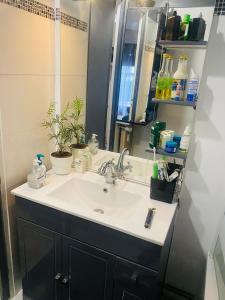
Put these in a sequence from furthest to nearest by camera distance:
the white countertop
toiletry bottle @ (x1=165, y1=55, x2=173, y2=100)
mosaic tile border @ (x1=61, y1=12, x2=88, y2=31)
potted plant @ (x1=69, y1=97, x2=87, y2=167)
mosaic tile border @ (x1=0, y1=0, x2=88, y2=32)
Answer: potted plant @ (x1=69, y1=97, x2=87, y2=167) → mosaic tile border @ (x1=61, y1=12, x2=88, y2=31) → toiletry bottle @ (x1=165, y1=55, x2=173, y2=100) → mosaic tile border @ (x1=0, y1=0, x2=88, y2=32) → the white countertop

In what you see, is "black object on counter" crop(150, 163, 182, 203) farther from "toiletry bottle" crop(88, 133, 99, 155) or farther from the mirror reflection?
"toiletry bottle" crop(88, 133, 99, 155)

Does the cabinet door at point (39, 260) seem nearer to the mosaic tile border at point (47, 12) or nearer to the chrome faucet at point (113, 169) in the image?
the chrome faucet at point (113, 169)

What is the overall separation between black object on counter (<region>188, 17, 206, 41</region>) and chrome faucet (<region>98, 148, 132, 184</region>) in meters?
0.69

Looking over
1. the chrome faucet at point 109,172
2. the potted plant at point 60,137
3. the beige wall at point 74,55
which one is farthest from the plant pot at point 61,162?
the beige wall at point 74,55

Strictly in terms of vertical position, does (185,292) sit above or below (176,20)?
below

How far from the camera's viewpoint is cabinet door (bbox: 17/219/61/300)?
1.20 m

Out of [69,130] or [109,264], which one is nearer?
[109,264]

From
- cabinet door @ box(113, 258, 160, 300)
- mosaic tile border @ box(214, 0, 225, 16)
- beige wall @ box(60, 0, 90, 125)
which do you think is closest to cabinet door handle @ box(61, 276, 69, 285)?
cabinet door @ box(113, 258, 160, 300)

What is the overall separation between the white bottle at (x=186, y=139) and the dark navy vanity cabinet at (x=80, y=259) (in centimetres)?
50

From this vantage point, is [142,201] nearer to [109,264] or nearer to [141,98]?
[109,264]

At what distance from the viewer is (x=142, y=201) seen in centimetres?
121

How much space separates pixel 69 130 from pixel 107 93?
1.09 ft

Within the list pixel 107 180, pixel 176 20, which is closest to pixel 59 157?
pixel 107 180

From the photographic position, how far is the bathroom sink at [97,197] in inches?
50.2
